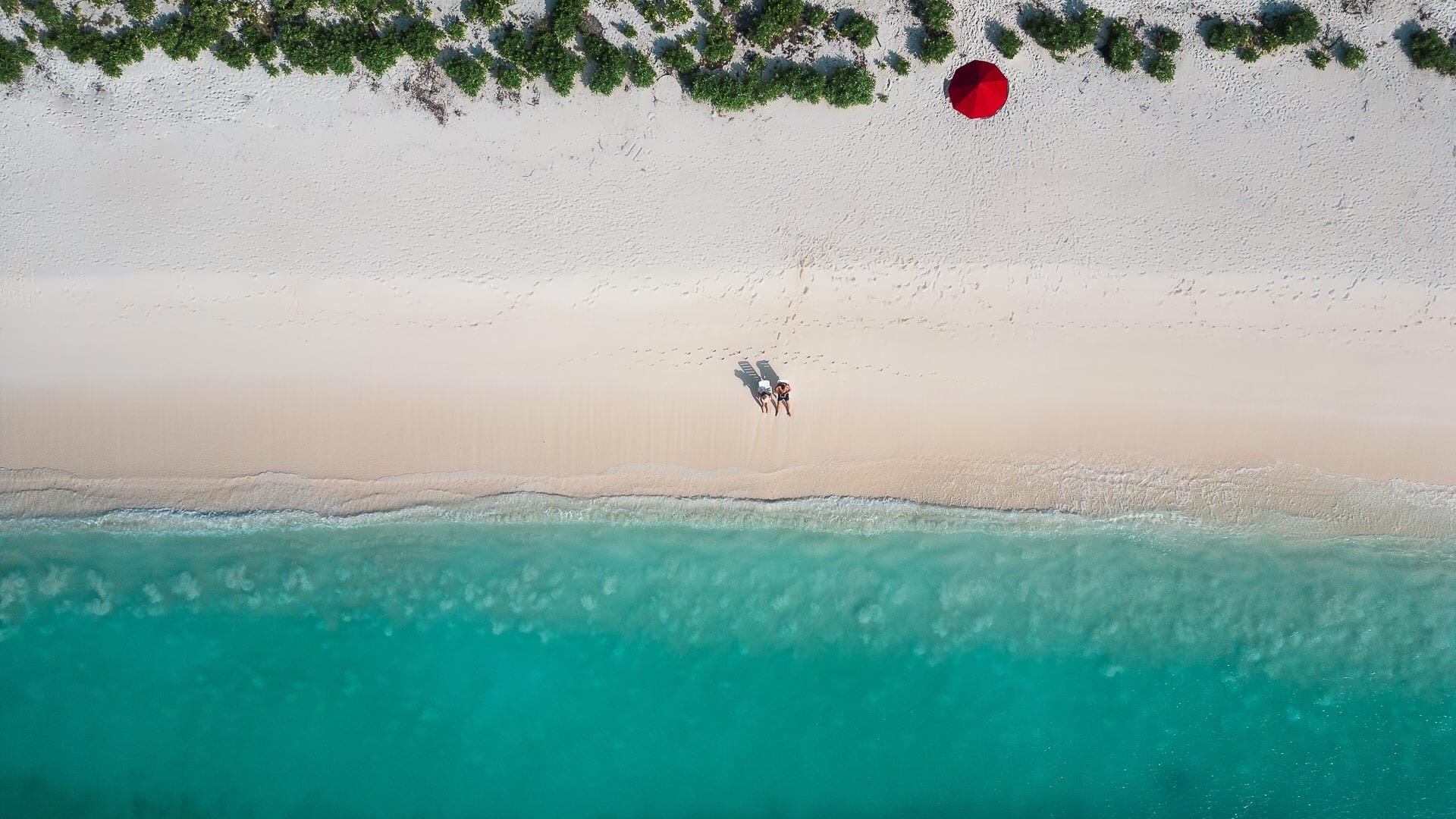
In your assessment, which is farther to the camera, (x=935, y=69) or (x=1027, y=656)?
(x=1027, y=656)

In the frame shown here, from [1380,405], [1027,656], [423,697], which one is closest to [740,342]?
[1027,656]

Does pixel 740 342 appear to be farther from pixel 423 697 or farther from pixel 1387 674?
pixel 1387 674

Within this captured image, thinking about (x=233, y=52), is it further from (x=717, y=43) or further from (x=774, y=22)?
(x=774, y=22)

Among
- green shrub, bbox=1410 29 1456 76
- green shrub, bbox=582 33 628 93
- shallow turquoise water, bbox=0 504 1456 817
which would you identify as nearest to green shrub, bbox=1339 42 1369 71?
green shrub, bbox=1410 29 1456 76

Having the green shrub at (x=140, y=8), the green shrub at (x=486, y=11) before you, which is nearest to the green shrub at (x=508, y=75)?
the green shrub at (x=486, y=11)

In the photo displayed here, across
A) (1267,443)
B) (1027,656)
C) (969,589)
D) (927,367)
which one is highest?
(927,367)

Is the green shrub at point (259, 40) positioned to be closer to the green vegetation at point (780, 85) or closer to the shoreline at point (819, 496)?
the green vegetation at point (780, 85)

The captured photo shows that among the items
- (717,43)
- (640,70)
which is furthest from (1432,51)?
(640,70)
